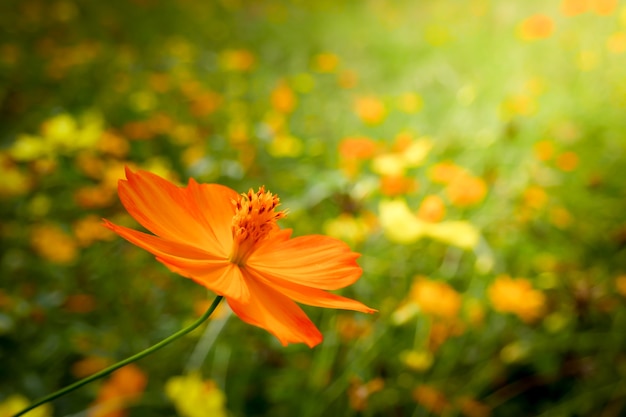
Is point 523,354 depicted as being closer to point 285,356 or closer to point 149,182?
point 285,356

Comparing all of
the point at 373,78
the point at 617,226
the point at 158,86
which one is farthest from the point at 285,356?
the point at 373,78

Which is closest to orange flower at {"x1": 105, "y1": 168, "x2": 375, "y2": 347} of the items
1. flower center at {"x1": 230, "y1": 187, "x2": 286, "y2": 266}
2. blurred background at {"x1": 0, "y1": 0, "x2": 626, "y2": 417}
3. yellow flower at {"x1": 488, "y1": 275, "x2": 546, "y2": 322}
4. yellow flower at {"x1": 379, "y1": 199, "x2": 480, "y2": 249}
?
flower center at {"x1": 230, "y1": 187, "x2": 286, "y2": 266}

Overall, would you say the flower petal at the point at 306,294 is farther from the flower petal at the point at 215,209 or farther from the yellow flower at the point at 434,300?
the yellow flower at the point at 434,300

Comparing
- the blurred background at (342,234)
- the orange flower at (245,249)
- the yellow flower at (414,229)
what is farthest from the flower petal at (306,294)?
the yellow flower at (414,229)

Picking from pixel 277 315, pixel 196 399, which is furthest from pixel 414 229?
pixel 277 315

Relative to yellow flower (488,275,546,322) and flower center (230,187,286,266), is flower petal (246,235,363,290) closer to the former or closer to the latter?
flower center (230,187,286,266)

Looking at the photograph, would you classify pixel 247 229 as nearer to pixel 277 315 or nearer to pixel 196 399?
pixel 277 315
